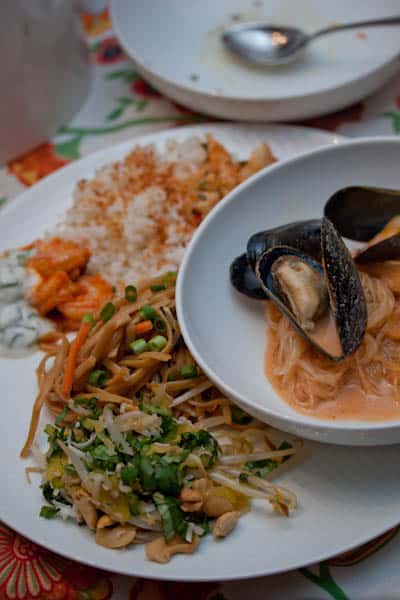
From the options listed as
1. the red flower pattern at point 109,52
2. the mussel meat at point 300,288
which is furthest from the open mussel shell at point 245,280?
the red flower pattern at point 109,52

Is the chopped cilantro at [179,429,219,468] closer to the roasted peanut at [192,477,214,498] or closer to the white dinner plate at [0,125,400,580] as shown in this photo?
the roasted peanut at [192,477,214,498]

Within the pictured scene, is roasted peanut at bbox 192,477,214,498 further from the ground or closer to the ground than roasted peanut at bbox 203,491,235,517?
further from the ground

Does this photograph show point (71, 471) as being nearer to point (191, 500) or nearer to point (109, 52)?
point (191, 500)

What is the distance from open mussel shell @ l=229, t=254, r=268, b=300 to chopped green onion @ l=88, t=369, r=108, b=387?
0.56 meters

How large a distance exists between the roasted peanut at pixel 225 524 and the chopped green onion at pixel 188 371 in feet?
1.59

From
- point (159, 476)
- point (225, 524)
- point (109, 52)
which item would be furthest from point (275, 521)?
point (109, 52)

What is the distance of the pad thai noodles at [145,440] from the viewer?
1.76 m

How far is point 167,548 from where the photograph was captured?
171cm

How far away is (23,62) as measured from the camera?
294cm

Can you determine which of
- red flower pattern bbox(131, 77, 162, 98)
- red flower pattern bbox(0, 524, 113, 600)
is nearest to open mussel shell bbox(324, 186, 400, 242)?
red flower pattern bbox(0, 524, 113, 600)

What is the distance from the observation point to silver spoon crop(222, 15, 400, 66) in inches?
123

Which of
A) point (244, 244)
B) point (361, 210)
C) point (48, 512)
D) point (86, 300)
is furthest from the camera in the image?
point (86, 300)

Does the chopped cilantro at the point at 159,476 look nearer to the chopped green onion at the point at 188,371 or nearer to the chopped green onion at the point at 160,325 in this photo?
the chopped green onion at the point at 188,371

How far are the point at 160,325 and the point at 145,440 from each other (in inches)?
18.0
